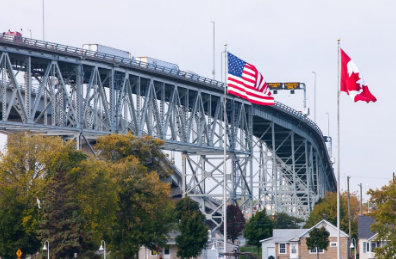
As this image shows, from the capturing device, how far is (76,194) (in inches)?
2940

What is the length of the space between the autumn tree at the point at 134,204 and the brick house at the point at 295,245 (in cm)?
2265

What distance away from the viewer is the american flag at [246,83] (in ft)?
217

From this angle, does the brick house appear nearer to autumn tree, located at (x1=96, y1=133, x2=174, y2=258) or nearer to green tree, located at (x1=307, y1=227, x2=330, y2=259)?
green tree, located at (x1=307, y1=227, x2=330, y2=259)

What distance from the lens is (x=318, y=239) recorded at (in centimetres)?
10219

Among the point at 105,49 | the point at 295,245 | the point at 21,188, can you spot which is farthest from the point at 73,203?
the point at 295,245

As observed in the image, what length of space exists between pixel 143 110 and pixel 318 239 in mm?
22916

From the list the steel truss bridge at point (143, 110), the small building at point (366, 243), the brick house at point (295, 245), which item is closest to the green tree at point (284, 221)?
the steel truss bridge at point (143, 110)

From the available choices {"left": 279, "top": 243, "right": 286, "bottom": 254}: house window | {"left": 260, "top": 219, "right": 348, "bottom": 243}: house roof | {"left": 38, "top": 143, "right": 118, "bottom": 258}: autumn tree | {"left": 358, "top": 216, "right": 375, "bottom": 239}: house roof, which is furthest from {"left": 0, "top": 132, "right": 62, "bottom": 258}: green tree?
{"left": 279, "top": 243, "right": 286, "bottom": 254}: house window

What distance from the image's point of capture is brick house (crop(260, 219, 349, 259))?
4114 inches

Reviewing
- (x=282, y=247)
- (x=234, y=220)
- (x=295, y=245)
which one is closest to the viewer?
(x=295, y=245)

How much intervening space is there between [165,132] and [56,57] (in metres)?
19.5

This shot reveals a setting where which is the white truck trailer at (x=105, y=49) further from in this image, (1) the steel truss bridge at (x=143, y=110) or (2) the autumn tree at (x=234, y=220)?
(2) the autumn tree at (x=234, y=220)

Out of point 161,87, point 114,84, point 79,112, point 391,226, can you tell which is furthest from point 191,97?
point 391,226

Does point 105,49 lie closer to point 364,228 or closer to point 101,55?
point 101,55
